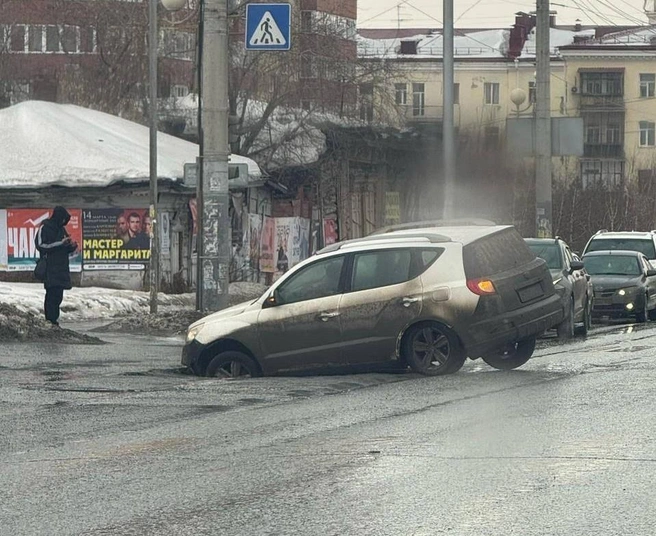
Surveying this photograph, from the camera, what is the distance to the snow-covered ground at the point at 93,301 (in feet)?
91.2

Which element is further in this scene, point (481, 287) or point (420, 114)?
point (420, 114)

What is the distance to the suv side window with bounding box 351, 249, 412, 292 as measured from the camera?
598 inches

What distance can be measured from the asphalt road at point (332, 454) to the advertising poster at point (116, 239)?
2003 cm

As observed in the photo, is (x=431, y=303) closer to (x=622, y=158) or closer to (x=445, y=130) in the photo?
(x=445, y=130)

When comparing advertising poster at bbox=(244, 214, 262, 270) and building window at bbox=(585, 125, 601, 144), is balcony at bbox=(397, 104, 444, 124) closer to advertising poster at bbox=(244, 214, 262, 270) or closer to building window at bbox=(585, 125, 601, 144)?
advertising poster at bbox=(244, 214, 262, 270)

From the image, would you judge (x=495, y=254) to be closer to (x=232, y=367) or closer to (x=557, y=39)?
(x=232, y=367)

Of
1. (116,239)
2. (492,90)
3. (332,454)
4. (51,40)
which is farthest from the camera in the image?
(492,90)

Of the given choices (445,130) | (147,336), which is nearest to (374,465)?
(147,336)

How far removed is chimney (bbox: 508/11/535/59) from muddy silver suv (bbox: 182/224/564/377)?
71.1 m

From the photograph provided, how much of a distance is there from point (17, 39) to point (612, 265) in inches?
1383

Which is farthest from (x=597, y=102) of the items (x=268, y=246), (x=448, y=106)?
(x=448, y=106)

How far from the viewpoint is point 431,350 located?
15031 mm

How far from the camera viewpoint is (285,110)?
40594 mm

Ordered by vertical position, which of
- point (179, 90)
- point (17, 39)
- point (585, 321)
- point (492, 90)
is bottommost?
point (585, 321)
